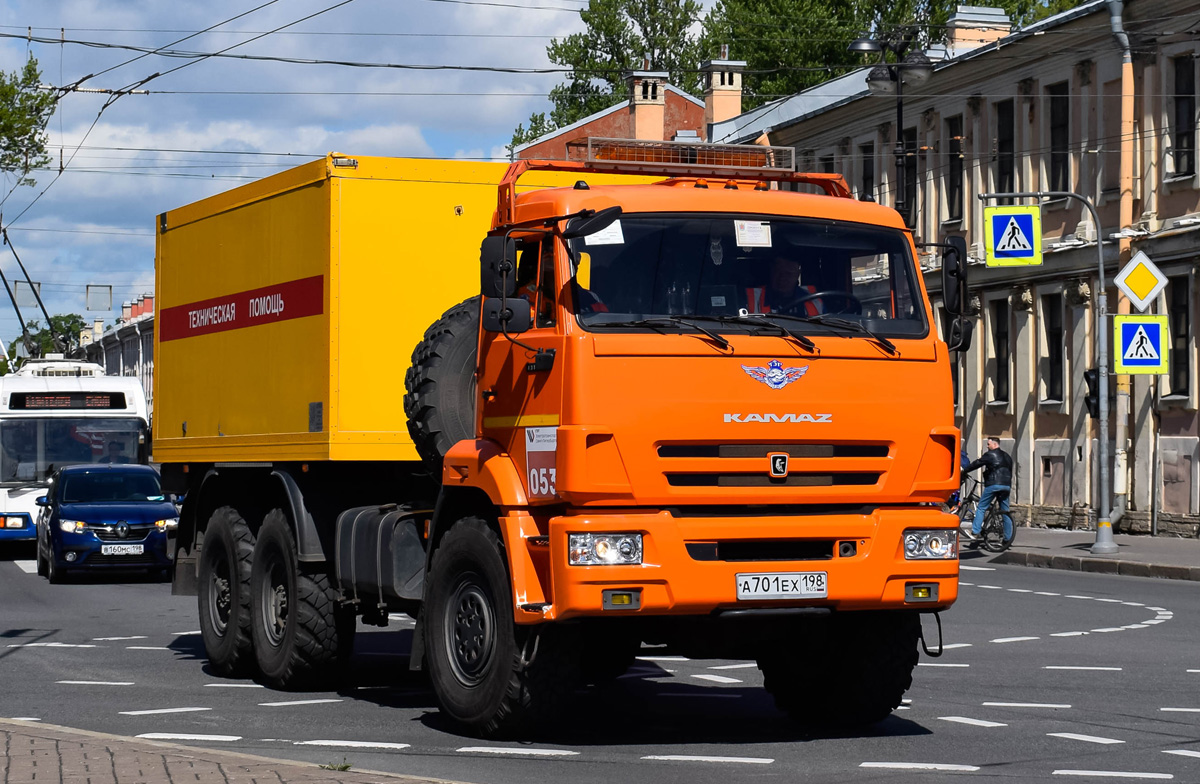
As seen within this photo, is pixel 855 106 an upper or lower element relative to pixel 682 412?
upper

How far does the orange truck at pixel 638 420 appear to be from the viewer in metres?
9.20

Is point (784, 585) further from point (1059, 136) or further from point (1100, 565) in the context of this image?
point (1059, 136)

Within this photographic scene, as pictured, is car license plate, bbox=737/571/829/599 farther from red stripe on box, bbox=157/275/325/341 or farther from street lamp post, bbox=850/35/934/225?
street lamp post, bbox=850/35/934/225

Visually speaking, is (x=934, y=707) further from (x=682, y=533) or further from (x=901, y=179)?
(x=901, y=179)

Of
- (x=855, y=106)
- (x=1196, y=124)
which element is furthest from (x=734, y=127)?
(x=1196, y=124)

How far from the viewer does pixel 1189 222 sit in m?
33.5

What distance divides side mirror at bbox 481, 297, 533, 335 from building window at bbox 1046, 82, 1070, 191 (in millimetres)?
30272

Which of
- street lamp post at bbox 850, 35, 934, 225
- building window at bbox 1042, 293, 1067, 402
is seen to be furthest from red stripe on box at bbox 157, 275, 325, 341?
building window at bbox 1042, 293, 1067, 402

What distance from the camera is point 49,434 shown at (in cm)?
3055

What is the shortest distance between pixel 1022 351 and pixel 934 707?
29.2 metres

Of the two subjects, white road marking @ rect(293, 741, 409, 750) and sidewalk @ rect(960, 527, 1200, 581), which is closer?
white road marking @ rect(293, 741, 409, 750)

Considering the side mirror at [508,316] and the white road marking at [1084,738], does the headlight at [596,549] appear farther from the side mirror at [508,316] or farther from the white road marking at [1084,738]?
the white road marking at [1084,738]

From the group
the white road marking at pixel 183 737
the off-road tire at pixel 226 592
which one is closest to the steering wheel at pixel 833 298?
the white road marking at pixel 183 737

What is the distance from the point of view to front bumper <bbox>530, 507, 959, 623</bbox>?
357 inches
